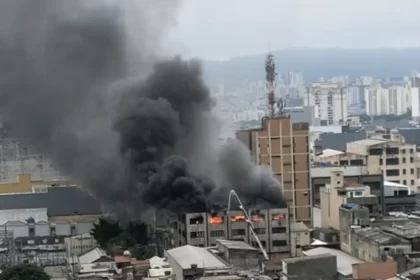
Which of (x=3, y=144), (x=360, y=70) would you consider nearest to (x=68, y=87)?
(x=3, y=144)

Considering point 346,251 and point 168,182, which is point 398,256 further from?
point 168,182

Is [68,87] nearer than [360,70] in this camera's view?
Yes

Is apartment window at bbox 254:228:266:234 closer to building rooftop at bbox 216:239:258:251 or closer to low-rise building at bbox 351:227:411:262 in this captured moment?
building rooftop at bbox 216:239:258:251

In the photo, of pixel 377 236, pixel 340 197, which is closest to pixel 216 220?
pixel 340 197

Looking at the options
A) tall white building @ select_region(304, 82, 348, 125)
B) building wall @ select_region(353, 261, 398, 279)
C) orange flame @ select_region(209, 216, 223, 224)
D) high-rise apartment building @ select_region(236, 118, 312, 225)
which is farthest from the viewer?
tall white building @ select_region(304, 82, 348, 125)

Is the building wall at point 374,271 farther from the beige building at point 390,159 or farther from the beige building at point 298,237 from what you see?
the beige building at point 390,159

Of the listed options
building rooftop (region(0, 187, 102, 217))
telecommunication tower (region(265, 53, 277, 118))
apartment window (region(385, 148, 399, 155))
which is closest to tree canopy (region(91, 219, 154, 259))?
building rooftop (region(0, 187, 102, 217))

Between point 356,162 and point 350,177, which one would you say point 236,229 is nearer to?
point 350,177
